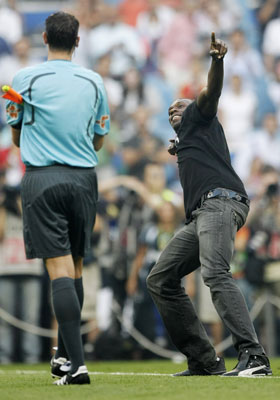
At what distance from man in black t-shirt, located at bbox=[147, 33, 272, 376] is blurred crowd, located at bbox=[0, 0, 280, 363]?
5331mm

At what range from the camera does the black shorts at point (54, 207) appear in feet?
15.1

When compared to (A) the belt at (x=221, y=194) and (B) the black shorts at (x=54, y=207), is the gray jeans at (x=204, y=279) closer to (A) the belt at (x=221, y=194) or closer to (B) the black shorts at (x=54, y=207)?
(A) the belt at (x=221, y=194)

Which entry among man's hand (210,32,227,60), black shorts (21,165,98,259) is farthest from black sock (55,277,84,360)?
man's hand (210,32,227,60)

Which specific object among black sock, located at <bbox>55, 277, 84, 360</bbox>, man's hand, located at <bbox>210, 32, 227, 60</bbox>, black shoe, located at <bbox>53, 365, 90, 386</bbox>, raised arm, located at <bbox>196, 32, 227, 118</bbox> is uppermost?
man's hand, located at <bbox>210, 32, 227, 60</bbox>

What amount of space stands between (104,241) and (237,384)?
6941mm

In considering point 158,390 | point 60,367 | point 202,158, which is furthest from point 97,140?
point 158,390

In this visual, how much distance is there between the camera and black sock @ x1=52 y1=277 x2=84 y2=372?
14.7 ft

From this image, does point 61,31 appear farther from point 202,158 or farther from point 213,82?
point 202,158

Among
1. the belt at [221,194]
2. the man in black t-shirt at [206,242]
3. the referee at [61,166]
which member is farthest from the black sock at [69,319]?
the belt at [221,194]

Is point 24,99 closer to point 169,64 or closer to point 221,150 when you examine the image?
point 221,150

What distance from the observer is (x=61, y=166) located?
4.69m

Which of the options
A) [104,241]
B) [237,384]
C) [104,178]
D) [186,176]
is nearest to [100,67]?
[104,178]

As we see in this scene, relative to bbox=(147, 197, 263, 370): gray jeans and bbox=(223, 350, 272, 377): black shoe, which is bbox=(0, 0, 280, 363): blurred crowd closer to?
bbox=(147, 197, 263, 370): gray jeans

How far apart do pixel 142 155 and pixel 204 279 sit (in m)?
7.19
